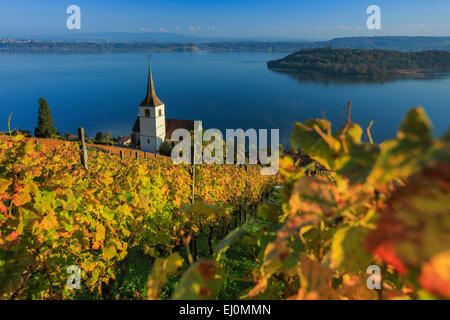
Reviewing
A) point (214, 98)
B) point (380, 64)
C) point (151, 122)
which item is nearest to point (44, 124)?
point (151, 122)

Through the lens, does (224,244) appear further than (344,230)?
Yes

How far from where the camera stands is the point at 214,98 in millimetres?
86000

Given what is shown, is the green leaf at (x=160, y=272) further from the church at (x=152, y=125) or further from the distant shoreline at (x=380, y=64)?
the distant shoreline at (x=380, y=64)

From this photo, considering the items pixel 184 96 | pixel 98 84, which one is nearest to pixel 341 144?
pixel 184 96

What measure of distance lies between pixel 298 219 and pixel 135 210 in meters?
3.03

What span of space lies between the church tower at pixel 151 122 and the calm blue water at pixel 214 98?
1511 centimetres

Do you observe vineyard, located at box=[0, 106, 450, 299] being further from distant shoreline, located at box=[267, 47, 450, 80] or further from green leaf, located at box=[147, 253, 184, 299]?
distant shoreline, located at box=[267, 47, 450, 80]

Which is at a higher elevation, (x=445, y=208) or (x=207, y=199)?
(x=445, y=208)

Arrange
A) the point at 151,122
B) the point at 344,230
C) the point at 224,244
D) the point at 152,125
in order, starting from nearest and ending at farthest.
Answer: the point at 344,230 < the point at 224,244 < the point at 151,122 < the point at 152,125

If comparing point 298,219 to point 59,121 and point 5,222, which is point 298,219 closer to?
point 5,222

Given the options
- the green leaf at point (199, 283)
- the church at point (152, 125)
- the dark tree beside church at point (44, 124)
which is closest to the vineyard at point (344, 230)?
the green leaf at point (199, 283)

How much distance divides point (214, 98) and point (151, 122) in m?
45.5

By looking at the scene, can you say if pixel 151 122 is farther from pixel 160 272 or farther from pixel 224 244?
pixel 160 272

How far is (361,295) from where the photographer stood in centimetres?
61
